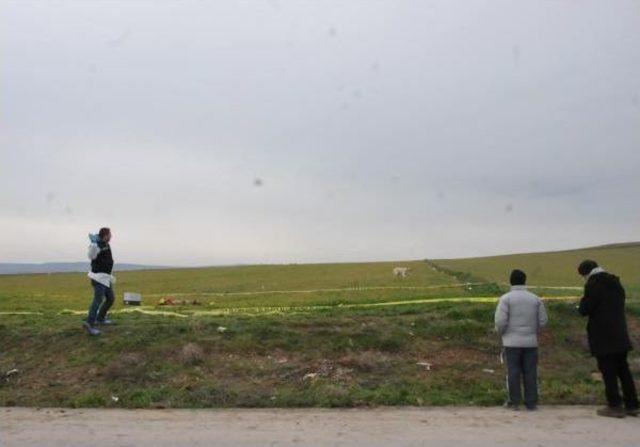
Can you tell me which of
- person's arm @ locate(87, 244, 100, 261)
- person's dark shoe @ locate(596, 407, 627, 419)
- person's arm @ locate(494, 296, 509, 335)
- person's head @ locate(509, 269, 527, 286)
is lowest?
person's dark shoe @ locate(596, 407, 627, 419)

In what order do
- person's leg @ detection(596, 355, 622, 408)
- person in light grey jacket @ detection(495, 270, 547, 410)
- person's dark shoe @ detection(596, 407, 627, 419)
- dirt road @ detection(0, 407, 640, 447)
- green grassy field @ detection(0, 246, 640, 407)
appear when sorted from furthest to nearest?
green grassy field @ detection(0, 246, 640, 407)
person in light grey jacket @ detection(495, 270, 547, 410)
person's leg @ detection(596, 355, 622, 408)
person's dark shoe @ detection(596, 407, 627, 419)
dirt road @ detection(0, 407, 640, 447)

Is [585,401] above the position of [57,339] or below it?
below

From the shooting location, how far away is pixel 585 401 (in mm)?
8914

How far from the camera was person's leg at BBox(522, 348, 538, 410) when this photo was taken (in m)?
8.64

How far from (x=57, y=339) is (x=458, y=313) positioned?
7.53 metres

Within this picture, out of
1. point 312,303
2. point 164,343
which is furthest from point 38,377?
point 312,303

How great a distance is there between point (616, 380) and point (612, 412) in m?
0.51

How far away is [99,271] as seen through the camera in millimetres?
12039

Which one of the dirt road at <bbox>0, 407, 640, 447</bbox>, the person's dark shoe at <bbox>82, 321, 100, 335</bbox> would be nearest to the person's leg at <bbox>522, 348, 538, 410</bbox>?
the dirt road at <bbox>0, 407, 640, 447</bbox>

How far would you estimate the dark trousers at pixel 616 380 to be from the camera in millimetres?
8281

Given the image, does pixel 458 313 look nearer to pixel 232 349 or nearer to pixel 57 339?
pixel 232 349

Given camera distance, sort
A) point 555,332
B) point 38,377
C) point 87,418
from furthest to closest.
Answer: point 555,332 < point 38,377 < point 87,418

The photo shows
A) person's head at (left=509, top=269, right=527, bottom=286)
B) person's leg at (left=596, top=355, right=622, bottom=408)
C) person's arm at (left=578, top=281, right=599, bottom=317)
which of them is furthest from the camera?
person's head at (left=509, top=269, right=527, bottom=286)

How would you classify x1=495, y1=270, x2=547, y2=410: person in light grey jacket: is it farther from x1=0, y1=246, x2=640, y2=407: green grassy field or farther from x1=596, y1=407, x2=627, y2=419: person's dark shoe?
Result: x1=596, y1=407, x2=627, y2=419: person's dark shoe
